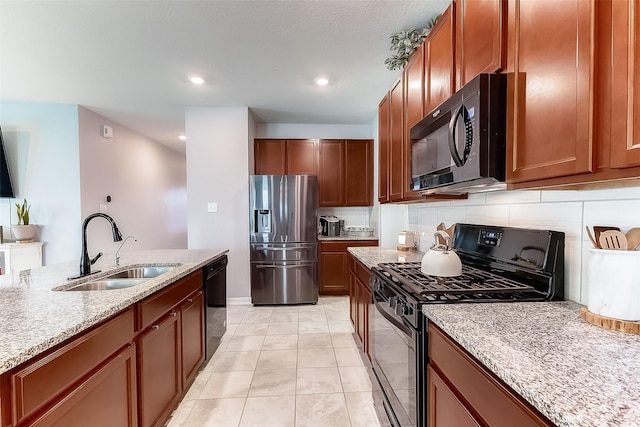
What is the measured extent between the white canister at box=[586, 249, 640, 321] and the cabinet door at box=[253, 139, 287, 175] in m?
Answer: 3.65

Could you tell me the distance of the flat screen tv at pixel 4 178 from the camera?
3463 mm

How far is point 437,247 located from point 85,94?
3.96 meters

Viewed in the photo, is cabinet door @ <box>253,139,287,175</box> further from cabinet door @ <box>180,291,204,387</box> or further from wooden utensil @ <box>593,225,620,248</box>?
wooden utensil @ <box>593,225,620,248</box>

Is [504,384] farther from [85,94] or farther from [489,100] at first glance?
[85,94]

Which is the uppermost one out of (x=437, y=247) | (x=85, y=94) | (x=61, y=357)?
(x=85, y=94)

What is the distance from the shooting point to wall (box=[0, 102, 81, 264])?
3.57 metres

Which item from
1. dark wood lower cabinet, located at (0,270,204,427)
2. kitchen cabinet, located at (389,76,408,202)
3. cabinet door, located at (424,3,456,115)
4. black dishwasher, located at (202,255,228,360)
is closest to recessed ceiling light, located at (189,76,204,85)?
black dishwasher, located at (202,255,228,360)

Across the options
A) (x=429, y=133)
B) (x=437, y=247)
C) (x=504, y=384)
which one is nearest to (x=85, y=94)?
(x=429, y=133)

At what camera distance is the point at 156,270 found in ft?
6.56

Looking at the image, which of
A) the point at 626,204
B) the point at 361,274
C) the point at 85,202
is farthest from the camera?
the point at 85,202

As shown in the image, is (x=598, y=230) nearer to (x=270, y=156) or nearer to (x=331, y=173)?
(x=331, y=173)

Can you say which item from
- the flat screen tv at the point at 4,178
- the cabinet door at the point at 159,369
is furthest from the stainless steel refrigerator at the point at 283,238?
the flat screen tv at the point at 4,178

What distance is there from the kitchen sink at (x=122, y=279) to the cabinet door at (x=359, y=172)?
9.20ft

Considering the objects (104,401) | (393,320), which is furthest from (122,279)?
(393,320)
